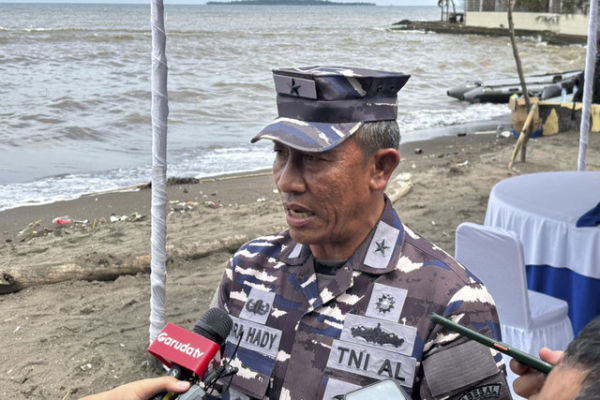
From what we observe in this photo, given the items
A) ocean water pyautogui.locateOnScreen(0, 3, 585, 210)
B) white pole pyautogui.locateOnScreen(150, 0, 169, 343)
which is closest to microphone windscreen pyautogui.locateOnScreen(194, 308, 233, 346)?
white pole pyautogui.locateOnScreen(150, 0, 169, 343)

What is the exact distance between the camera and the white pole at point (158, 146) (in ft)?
12.2

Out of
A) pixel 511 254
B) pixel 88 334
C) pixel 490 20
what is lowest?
pixel 88 334

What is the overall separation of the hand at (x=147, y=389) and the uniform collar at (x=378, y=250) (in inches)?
26.4

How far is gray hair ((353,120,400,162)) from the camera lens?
196 cm

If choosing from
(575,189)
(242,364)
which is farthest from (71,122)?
(242,364)

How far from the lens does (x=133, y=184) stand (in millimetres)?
10578

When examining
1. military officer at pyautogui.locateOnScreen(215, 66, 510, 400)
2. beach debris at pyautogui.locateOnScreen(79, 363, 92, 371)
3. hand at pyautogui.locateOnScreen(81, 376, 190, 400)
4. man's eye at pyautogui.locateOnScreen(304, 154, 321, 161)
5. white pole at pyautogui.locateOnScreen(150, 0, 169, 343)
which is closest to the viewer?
hand at pyautogui.locateOnScreen(81, 376, 190, 400)

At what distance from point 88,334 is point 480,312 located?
3878 mm

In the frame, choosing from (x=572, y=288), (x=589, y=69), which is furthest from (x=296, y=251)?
(x=589, y=69)

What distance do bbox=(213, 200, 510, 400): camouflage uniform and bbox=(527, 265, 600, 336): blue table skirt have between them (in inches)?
99.1

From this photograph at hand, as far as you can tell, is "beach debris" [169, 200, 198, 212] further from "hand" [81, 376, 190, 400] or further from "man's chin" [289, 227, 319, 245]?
"hand" [81, 376, 190, 400]

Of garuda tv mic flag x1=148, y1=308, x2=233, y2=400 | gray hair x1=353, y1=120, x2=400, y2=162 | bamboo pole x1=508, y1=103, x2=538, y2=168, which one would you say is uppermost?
gray hair x1=353, y1=120, x2=400, y2=162

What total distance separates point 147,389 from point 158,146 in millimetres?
2484

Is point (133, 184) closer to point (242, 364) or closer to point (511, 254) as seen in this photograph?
point (511, 254)
